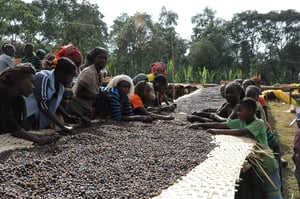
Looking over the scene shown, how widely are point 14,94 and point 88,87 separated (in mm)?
1329

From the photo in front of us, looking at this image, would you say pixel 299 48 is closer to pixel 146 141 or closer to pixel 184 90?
pixel 184 90

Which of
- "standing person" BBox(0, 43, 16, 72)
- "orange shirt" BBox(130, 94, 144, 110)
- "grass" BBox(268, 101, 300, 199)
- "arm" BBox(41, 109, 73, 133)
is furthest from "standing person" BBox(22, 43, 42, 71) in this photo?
"grass" BBox(268, 101, 300, 199)

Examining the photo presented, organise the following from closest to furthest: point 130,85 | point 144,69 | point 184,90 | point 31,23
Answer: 1. point 130,85
2. point 184,90
3. point 31,23
4. point 144,69

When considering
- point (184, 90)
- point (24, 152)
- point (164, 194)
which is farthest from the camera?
point (184, 90)

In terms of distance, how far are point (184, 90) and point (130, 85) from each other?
32.8 feet

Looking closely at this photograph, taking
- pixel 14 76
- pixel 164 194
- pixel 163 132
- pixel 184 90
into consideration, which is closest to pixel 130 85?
pixel 163 132

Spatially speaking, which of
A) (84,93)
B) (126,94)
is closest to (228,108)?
(126,94)

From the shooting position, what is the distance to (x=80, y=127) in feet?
13.4

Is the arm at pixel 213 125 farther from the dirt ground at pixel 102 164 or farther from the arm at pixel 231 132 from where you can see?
the dirt ground at pixel 102 164

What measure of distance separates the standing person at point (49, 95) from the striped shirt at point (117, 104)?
941 mm

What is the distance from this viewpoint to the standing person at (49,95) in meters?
3.58

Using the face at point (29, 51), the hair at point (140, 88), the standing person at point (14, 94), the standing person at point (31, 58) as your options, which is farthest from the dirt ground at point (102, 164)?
the face at point (29, 51)

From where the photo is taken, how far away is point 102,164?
264cm

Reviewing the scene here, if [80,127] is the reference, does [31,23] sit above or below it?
above
